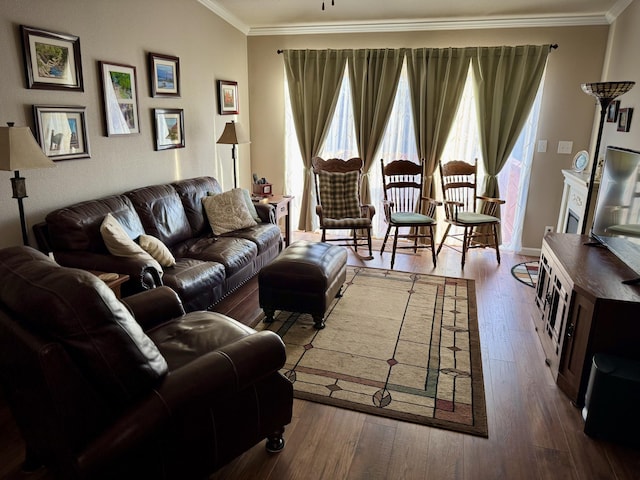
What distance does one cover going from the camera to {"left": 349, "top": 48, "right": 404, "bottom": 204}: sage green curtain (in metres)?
5.06

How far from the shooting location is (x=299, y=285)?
311 centimetres

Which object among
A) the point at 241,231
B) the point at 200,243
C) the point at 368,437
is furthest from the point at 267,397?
the point at 241,231

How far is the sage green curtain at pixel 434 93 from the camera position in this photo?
4871mm

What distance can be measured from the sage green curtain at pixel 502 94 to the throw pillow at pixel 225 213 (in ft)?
9.23

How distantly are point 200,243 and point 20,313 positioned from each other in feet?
7.76

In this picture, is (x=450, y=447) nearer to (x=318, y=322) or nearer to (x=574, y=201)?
(x=318, y=322)

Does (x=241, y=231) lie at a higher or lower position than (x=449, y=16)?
lower

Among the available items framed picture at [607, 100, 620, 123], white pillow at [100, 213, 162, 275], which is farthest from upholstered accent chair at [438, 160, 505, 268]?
white pillow at [100, 213, 162, 275]

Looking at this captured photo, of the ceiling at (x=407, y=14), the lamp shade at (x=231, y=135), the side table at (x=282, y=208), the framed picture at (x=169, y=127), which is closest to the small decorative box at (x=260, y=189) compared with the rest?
the side table at (x=282, y=208)

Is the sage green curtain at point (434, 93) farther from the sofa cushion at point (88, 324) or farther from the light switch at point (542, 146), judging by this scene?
the sofa cushion at point (88, 324)

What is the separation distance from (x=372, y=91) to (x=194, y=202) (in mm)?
2543

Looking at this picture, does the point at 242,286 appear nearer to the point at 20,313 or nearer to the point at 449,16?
the point at 20,313

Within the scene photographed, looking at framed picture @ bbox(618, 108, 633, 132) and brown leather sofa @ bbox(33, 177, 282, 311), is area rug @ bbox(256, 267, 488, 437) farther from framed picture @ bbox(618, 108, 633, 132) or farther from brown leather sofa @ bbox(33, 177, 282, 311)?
framed picture @ bbox(618, 108, 633, 132)

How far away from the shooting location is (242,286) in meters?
3.97
